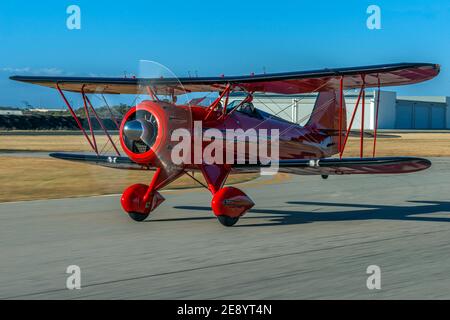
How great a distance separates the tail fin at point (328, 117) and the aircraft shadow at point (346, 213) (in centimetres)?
181

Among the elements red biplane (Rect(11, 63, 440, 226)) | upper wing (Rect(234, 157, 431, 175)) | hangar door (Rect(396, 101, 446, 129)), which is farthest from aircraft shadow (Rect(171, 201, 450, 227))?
hangar door (Rect(396, 101, 446, 129))

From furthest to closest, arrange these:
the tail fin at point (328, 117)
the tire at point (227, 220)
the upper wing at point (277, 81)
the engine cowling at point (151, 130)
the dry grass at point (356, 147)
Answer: the dry grass at point (356, 147), the tail fin at point (328, 117), the upper wing at point (277, 81), the tire at point (227, 220), the engine cowling at point (151, 130)

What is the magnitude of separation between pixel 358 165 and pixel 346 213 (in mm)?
1968

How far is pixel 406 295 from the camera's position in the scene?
254 inches

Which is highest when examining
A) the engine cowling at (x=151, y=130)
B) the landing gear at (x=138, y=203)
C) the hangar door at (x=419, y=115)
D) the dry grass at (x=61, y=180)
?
the engine cowling at (x=151, y=130)

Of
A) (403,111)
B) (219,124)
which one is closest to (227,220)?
(219,124)

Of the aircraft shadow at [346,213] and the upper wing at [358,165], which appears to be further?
the aircraft shadow at [346,213]

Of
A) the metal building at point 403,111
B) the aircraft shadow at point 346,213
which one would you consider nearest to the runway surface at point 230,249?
the aircraft shadow at point 346,213

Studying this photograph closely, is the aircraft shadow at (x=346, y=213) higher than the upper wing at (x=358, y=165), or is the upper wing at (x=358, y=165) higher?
the upper wing at (x=358, y=165)

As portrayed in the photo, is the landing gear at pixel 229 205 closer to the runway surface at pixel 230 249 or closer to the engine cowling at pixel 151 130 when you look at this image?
Answer: the runway surface at pixel 230 249

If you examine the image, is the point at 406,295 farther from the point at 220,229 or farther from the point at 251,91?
the point at 251,91

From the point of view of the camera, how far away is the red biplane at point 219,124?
1085cm

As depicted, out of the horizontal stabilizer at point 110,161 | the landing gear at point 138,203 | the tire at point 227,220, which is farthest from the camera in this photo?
the horizontal stabilizer at point 110,161
